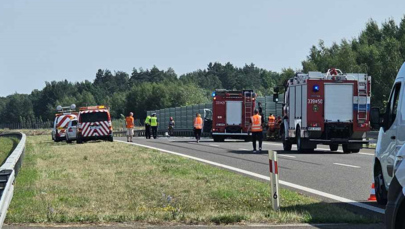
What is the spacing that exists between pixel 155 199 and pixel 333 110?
16.7 meters

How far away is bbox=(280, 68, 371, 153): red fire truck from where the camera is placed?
29141 mm

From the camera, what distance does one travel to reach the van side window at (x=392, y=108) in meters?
12.2

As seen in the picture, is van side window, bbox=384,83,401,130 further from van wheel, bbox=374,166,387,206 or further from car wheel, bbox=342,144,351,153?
car wheel, bbox=342,144,351,153

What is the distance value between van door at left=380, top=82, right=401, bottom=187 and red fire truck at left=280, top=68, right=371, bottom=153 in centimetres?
1653

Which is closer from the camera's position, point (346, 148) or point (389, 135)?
point (389, 135)

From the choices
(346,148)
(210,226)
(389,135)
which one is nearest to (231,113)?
(346,148)

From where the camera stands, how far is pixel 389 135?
12203mm

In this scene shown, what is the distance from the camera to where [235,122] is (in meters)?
46.6

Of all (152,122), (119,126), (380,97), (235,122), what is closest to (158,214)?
(235,122)

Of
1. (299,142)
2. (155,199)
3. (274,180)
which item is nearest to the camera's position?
(274,180)

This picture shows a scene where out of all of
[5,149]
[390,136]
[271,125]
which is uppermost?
[271,125]

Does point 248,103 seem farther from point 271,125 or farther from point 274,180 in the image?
point 274,180

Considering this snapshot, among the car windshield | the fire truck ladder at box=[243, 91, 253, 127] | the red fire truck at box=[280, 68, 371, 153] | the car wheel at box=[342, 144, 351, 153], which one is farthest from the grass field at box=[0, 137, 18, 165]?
the fire truck ladder at box=[243, 91, 253, 127]

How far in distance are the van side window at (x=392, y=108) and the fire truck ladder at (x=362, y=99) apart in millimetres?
16833
